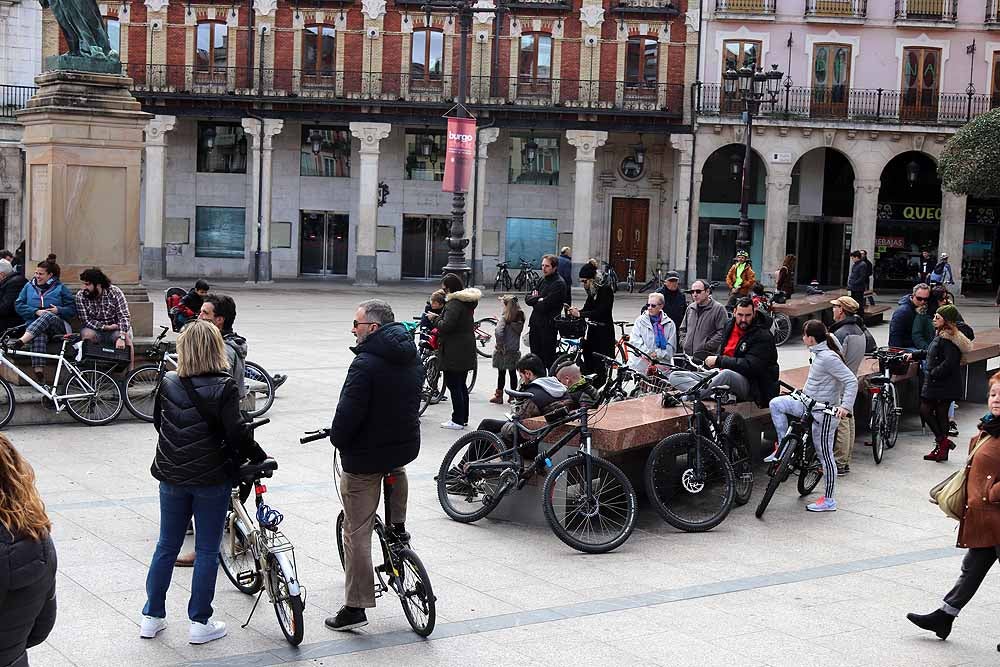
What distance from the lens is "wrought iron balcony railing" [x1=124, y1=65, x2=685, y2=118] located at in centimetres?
4128

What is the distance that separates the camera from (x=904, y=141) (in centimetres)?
4169

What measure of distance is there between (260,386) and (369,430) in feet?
26.5

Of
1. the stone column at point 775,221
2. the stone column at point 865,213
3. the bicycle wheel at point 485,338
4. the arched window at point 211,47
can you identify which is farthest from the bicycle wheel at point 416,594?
the stone column at point 865,213

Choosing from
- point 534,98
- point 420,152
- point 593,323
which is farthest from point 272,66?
point 593,323

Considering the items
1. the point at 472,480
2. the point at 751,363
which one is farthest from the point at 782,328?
the point at 472,480

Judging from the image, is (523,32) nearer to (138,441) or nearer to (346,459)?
(138,441)

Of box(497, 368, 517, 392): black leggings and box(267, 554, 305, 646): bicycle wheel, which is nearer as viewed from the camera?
box(267, 554, 305, 646): bicycle wheel

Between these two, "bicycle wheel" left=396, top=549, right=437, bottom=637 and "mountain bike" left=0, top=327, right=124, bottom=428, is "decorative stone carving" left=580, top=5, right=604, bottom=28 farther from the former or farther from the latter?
"bicycle wheel" left=396, top=549, right=437, bottom=637

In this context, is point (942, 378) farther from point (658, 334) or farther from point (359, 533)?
point (359, 533)

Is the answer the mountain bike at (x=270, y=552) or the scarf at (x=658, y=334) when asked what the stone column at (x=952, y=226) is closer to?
the scarf at (x=658, y=334)

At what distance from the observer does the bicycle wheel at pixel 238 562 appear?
7.74 m

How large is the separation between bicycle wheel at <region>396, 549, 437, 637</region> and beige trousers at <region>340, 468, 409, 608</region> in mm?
177

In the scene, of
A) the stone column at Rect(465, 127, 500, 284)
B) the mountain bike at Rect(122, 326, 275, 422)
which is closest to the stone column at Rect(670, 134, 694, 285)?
the stone column at Rect(465, 127, 500, 284)

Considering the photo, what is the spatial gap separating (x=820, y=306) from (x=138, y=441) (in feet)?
58.2
